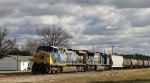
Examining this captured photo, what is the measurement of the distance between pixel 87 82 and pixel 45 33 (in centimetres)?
10822

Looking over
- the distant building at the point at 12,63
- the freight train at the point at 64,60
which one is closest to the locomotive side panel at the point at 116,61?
the freight train at the point at 64,60

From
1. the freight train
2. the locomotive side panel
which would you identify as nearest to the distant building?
the locomotive side panel

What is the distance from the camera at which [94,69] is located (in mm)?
63781

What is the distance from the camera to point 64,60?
164 ft

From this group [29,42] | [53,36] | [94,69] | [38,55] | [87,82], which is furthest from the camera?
[29,42]

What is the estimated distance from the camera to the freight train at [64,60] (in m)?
45.6

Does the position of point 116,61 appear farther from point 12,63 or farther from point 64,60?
point 64,60

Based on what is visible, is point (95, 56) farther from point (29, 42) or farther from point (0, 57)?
point (29, 42)

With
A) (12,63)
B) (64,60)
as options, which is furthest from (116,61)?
(64,60)

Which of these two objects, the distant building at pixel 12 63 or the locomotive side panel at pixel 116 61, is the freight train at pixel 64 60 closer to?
the locomotive side panel at pixel 116 61

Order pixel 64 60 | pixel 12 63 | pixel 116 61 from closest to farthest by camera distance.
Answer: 1. pixel 64 60
2. pixel 116 61
3. pixel 12 63

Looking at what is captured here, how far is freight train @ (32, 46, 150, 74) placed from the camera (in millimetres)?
45594

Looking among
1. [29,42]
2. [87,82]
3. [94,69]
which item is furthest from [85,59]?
[29,42]

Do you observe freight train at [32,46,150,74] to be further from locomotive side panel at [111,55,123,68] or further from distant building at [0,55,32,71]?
distant building at [0,55,32,71]
